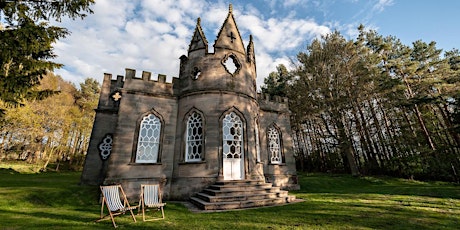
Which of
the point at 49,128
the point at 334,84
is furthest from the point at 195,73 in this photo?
the point at 49,128

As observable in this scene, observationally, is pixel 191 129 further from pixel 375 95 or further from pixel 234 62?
pixel 375 95

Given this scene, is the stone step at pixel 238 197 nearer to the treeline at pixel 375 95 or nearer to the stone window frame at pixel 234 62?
the stone window frame at pixel 234 62

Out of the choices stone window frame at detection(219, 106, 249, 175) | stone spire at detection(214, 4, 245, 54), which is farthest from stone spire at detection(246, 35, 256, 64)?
stone window frame at detection(219, 106, 249, 175)

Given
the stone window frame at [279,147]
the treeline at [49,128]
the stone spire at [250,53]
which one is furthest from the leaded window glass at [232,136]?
the treeline at [49,128]

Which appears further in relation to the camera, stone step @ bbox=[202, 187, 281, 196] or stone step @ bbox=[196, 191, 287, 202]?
stone step @ bbox=[202, 187, 281, 196]

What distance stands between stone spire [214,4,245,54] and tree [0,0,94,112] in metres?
7.50

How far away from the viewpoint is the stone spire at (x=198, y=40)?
46.6ft

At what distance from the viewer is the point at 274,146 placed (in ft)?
52.3

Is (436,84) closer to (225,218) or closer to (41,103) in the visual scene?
(225,218)

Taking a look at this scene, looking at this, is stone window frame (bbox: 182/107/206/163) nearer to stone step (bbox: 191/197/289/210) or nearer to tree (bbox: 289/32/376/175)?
stone step (bbox: 191/197/289/210)


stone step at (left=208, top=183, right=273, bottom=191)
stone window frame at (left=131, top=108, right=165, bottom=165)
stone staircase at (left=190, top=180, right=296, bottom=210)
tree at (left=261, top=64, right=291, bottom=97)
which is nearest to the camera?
stone staircase at (left=190, top=180, right=296, bottom=210)

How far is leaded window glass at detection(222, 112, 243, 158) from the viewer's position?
39.9ft

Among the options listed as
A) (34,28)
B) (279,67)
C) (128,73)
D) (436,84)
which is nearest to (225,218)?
(34,28)

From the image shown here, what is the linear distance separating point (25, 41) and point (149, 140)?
23.0 ft
